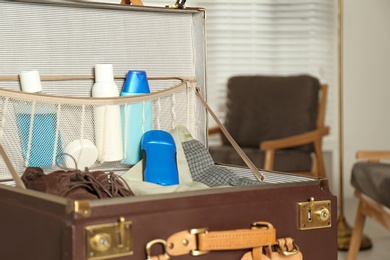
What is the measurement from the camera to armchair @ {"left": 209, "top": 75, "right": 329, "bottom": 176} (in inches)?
123

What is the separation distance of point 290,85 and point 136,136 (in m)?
2.03

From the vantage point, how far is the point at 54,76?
1.37 m

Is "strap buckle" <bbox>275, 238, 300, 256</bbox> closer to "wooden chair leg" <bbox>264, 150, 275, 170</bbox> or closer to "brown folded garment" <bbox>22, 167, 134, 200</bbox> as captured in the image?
"brown folded garment" <bbox>22, 167, 134, 200</bbox>

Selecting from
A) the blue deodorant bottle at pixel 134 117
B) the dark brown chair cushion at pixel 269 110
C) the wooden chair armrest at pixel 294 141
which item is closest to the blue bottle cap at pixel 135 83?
the blue deodorant bottle at pixel 134 117

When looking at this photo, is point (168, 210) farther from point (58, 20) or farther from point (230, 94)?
point (230, 94)

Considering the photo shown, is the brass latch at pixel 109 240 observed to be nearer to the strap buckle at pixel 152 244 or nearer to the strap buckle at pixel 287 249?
the strap buckle at pixel 152 244

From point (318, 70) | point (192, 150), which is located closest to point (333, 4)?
point (318, 70)

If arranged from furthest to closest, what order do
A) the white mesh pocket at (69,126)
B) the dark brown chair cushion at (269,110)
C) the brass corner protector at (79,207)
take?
the dark brown chair cushion at (269,110) → the white mesh pocket at (69,126) → the brass corner protector at (79,207)

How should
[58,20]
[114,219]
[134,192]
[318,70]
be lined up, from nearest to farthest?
[114,219]
[134,192]
[58,20]
[318,70]

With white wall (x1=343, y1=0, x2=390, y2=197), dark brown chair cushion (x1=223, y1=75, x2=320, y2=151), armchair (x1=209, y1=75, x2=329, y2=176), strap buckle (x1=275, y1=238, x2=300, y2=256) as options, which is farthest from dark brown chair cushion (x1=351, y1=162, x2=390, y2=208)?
white wall (x1=343, y1=0, x2=390, y2=197)

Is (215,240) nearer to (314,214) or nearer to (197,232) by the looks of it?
(197,232)

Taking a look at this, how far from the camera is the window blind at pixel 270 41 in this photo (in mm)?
3863

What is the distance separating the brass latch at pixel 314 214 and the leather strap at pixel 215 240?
93 mm

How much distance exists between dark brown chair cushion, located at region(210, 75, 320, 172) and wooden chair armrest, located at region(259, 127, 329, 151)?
6cm
